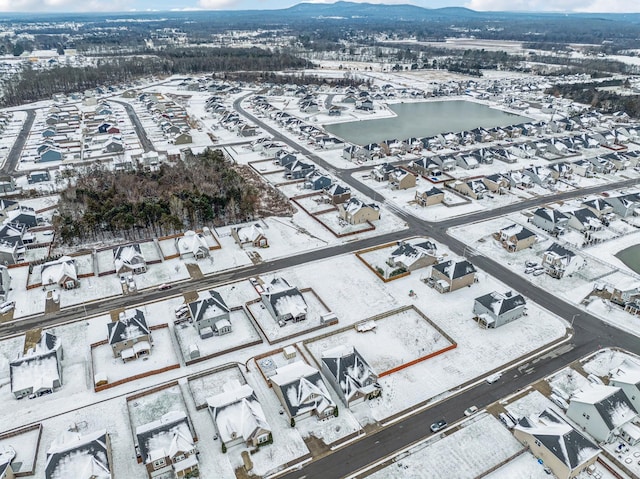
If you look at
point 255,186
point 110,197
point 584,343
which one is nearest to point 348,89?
A: point 255,186

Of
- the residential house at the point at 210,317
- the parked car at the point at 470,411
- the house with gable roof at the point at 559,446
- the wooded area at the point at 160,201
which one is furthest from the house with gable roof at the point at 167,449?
the wooded area at the point at 160,201

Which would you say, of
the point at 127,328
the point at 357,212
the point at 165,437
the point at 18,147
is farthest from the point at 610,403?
the point at 18,147

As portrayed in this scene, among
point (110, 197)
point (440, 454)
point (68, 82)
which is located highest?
point (68, 82)

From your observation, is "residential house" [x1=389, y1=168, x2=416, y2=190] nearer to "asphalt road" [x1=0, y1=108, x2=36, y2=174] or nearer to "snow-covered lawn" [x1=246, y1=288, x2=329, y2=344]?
"snow-covered lawn" [x1=246, y1=288, x2=329, y2=344]

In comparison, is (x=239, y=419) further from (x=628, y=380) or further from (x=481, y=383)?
(x=628, y=380)

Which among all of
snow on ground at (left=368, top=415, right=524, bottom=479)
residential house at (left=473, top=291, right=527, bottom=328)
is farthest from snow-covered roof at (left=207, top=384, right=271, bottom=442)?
residential house at (left=473, top=291, right=527, bottom=328)

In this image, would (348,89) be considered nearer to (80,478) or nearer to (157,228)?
(157,228)

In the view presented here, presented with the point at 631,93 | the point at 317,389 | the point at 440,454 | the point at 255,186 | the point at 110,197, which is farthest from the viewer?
the point at 631,93

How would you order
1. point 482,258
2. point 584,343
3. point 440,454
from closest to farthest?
point 440,454 < point 584,343 < point 482,258
